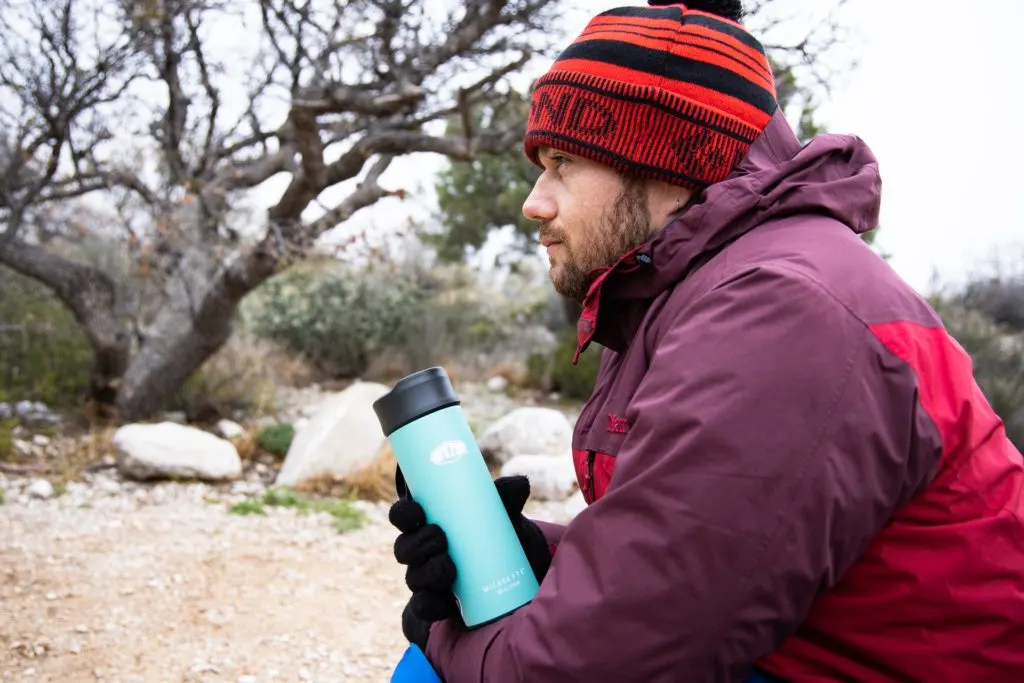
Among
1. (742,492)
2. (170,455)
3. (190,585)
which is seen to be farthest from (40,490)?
(742,492)

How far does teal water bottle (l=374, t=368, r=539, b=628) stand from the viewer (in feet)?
4.80

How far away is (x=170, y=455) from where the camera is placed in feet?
20.6

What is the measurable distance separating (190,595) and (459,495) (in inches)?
126

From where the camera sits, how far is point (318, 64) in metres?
7.17

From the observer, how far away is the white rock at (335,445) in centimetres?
641

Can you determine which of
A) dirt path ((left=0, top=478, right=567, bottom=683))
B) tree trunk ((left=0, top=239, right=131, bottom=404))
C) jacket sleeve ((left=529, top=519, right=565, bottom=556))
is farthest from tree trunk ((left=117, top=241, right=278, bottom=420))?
jacket sleeve ((left=529, top=519, right=565, bottom=556))

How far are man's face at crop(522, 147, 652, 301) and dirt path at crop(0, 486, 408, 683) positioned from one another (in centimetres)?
246

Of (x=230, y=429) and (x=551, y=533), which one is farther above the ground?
(x=230, y=429)

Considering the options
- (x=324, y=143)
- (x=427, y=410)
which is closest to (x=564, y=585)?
(x=427, y=410)

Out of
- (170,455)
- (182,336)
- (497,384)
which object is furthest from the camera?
(497,384)

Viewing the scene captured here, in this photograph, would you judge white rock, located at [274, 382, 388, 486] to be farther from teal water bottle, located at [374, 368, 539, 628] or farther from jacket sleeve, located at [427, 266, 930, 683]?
jacket sleeve, located at [427, 266, 930, 683]

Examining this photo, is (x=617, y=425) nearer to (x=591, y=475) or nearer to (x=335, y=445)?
(x=591, y=475)

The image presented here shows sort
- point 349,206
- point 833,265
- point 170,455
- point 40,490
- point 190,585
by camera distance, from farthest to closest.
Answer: point 349,206 < point 170,455 < point 40,490 < point 190,585 < point 833,265

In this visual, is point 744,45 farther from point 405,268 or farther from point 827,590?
point 405,268
